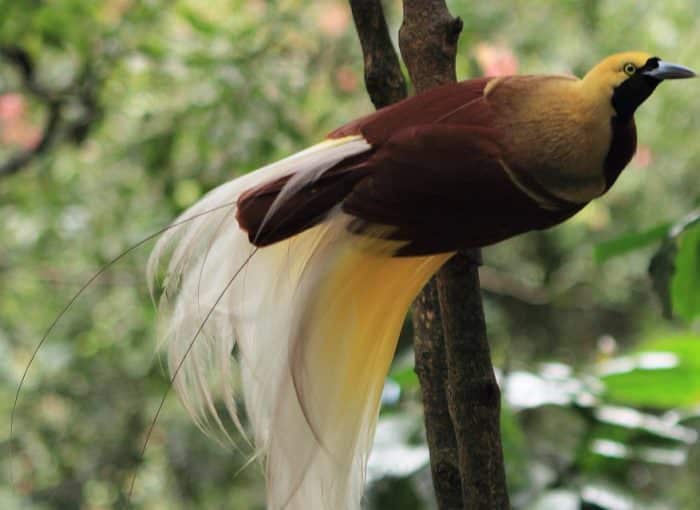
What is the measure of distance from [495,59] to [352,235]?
162cm

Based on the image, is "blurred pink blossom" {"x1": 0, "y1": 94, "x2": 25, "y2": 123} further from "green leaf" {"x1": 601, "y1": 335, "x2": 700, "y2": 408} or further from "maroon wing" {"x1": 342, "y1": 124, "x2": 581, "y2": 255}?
"maroon wing" {"x1": 342, "y1": 124, "x2": 581, "y2": 255}

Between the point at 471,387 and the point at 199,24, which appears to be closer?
the point at 471,387

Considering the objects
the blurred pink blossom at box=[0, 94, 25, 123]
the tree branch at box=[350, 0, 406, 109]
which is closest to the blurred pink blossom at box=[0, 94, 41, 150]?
the blurred pink blossom at box=[0, 94, 25, 123]

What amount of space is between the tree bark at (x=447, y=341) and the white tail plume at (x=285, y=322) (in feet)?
0.15

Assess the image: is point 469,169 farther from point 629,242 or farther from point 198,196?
point 198,196

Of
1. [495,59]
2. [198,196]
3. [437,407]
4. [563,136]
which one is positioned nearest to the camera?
[563,136]

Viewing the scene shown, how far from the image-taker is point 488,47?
7.89 feet

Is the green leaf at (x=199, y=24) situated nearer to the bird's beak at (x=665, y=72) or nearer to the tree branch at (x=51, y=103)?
the tree branch at (x=51, y=103)

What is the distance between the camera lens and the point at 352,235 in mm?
794

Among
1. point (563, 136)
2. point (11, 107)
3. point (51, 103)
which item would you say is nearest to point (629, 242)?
point (563, 136)

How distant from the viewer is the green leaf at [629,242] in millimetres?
1409

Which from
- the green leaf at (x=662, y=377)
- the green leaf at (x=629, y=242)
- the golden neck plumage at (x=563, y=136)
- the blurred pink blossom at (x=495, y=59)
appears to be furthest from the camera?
the blurred pink blossom at (x=495, y=59)

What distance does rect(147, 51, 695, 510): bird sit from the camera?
76cm

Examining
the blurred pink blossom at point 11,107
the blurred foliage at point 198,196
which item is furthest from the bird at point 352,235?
the blurred pink blossom at point 11,107
